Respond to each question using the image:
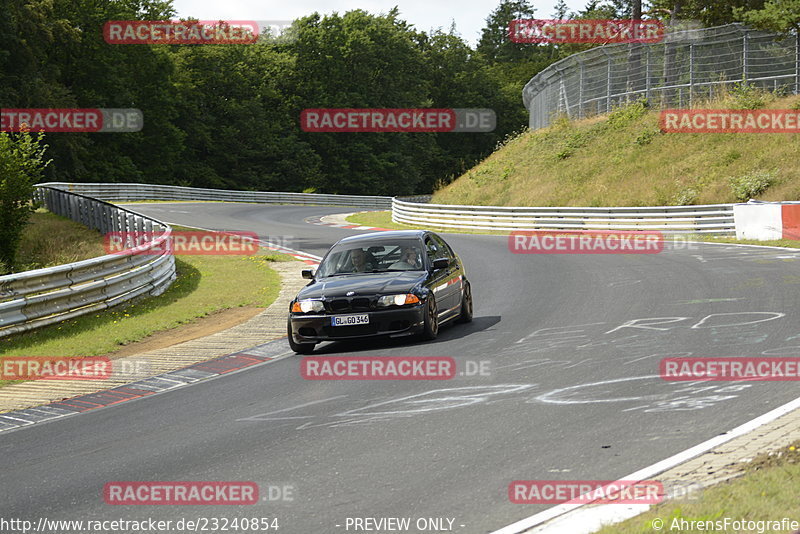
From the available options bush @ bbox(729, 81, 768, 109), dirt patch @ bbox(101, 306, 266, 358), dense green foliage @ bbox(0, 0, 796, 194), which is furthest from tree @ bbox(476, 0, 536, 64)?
dirt patch @ bbox(101, 306, 266, 358)

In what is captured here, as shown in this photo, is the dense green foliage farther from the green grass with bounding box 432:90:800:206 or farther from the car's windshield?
the car's windshield

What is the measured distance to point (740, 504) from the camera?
480 cm

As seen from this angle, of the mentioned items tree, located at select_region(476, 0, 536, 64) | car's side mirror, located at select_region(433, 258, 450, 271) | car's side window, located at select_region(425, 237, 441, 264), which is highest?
tree, located at select_region(476, 0, 536, 64)

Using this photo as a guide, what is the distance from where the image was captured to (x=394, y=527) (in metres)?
5.21

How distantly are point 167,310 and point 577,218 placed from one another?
18945mm

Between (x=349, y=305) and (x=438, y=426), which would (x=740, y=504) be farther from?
(x=349, y=305)

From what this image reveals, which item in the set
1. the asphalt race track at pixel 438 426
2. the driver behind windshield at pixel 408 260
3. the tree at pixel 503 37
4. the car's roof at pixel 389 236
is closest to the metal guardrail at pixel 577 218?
the asphalt race track at pixel 438 426

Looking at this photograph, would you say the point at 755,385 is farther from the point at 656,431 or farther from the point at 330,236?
the point at 330,236

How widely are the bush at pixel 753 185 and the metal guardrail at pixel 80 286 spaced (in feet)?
66.4

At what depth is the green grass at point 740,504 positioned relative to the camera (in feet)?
15.2

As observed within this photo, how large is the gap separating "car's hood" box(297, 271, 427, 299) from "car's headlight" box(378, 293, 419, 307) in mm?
95

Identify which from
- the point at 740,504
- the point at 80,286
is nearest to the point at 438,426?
the point at 740,504

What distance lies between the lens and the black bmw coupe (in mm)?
11430

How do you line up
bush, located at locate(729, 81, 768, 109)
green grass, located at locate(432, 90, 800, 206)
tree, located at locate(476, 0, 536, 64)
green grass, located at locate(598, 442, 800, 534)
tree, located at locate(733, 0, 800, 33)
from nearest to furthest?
1. green grass, located at locate(598, 442, 800, 534)
2. green grass, located at locate(432, 90, 800, 206)
3. tree, located at locate(733, 0, 800, 33)
4. bush, located at locate(729, 81, 768, 109)
5. tree, located at locate(476, 0, 536, 64)
